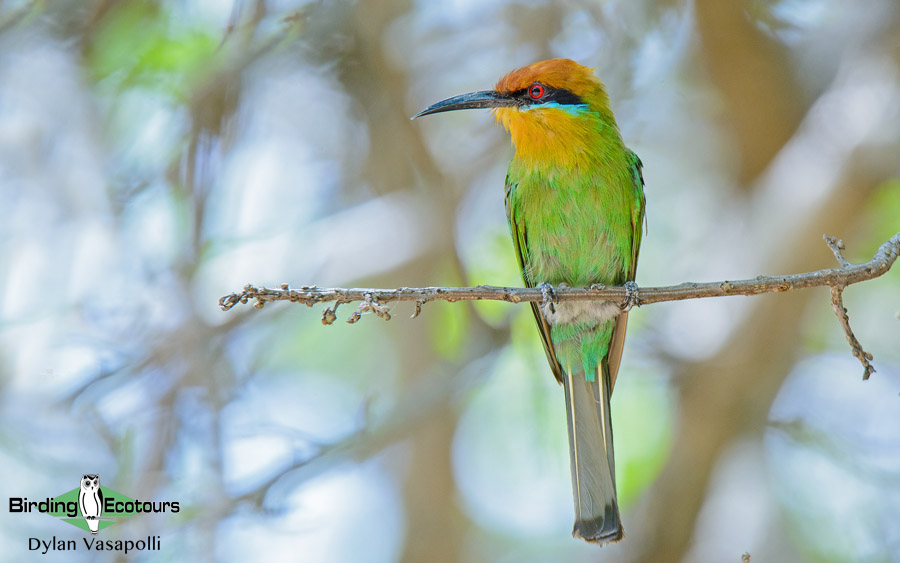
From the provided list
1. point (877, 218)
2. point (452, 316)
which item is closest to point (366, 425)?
point (452, 316)

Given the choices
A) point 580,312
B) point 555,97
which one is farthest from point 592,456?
point 555,97

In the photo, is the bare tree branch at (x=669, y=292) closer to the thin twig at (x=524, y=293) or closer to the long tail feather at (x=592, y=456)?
the thin twig at (x=524, y=293)

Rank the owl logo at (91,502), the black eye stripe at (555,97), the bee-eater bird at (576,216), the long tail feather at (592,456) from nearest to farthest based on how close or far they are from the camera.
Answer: the long tail feather at (592,456)
the bee-eater bird at (576,216)
the black eye stripe at (555,97)
the owl logo at (91,502)

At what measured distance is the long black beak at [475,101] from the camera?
4.00m

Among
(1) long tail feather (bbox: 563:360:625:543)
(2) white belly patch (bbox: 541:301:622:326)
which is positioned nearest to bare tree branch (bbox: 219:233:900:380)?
(2) white belly patch (bbox: 541:301:622:326)

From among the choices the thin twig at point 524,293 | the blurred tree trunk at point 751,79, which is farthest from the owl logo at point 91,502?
the blurred tree trunk at point 751,79

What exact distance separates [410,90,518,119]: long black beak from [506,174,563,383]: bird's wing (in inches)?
14.8

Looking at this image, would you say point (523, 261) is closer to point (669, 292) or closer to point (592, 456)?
point (592, 456)

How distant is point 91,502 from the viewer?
4230 millimetres

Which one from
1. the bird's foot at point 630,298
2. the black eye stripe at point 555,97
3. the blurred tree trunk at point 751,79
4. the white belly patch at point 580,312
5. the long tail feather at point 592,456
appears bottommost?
the long tail feather at point 592,456

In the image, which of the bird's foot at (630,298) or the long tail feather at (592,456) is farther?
the long tail feather at (592,456)

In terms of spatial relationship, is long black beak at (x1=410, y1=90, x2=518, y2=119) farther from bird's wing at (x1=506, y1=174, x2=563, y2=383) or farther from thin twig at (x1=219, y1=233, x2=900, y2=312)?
thin twig at (x1=219, y1=233, x2=900, y2=312)

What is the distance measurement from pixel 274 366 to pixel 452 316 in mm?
1249

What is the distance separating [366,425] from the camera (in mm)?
4688
